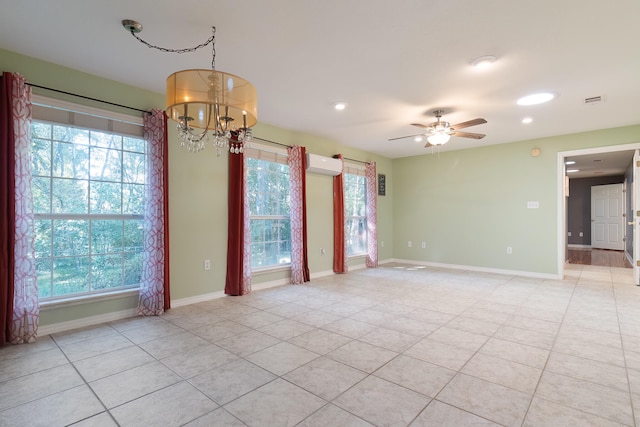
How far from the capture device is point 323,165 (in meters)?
5.55

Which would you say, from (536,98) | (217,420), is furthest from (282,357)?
(536,98)

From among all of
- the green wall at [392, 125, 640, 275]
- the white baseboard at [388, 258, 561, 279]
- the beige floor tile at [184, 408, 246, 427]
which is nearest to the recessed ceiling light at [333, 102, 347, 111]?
the beige floor tile at [184, 408, 246, 427]

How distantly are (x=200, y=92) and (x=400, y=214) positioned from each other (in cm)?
614

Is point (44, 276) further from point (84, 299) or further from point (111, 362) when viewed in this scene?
point (111, 362)

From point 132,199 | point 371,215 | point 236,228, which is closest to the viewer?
point 132,199

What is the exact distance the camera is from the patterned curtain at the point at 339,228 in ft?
19.6

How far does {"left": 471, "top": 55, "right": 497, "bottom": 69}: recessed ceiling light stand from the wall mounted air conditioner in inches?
115

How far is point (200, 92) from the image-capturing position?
2072mm

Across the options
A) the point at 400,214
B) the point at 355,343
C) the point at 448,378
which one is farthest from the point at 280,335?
the point at 400,214

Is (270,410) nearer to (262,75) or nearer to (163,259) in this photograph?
(163,259)

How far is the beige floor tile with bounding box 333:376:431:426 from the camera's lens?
1.75 metres

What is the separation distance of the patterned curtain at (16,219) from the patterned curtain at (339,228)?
4.24m

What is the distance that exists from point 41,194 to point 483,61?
4308 mm

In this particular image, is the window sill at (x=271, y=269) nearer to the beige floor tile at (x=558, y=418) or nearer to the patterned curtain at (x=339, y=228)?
the patterned curtain at (x=339, y=228)
